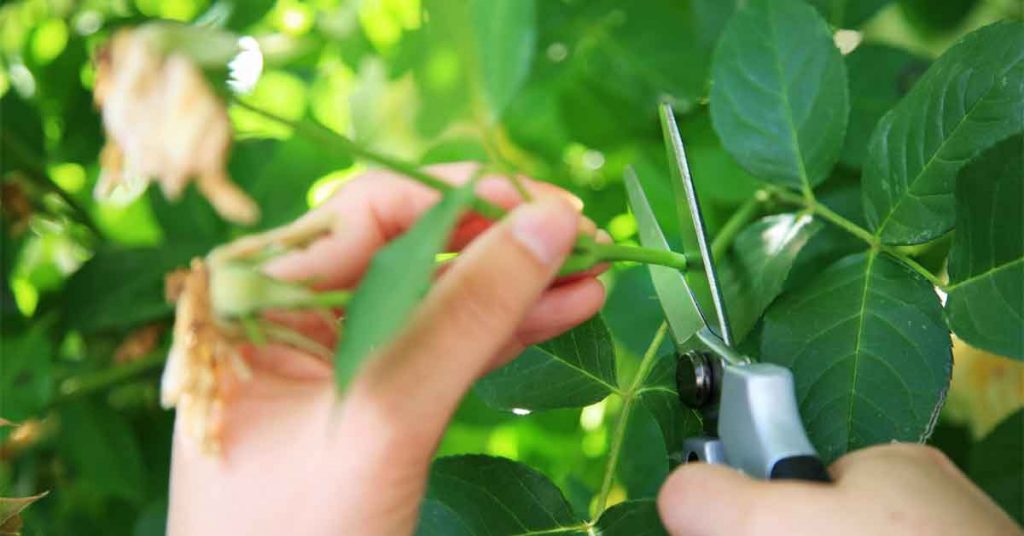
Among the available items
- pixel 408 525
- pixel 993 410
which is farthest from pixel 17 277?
pixel 993 410

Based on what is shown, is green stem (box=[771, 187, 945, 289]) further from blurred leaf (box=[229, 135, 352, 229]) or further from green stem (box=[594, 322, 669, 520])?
blurred leaf (box=[229, 135, 352, 229])

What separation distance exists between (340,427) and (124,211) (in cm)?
57

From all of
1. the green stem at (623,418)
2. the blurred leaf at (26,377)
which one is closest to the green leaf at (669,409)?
the green stem at (623,418)

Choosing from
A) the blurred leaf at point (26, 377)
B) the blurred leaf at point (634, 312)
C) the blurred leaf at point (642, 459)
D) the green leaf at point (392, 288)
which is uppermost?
the green leaf at point (392, 288)

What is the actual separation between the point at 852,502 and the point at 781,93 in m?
0.22

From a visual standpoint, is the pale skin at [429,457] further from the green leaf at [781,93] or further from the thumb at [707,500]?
the green leaf at [781,93]

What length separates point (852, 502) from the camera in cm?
32

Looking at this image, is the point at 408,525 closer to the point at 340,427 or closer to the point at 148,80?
the point at 340,427

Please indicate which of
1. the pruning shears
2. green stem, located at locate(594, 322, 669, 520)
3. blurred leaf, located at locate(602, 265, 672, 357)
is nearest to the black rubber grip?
the pruning shears

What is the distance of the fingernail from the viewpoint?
326 millimetres

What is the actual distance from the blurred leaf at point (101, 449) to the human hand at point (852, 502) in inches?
16.7

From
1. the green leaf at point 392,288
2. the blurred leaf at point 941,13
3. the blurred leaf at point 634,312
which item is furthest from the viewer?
the blurred leaf at point 941,13

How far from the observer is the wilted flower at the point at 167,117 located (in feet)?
0.84

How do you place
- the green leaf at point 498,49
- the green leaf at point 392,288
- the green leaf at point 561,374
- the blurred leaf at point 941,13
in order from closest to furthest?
the green leaf at point 392,288 → the green leaf at point 498,49 → the green leaf at point 561,374 → the blurred leaf at point 941,13
